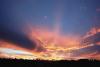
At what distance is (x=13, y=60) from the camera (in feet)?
26.3

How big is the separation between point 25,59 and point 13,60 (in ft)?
1.04
